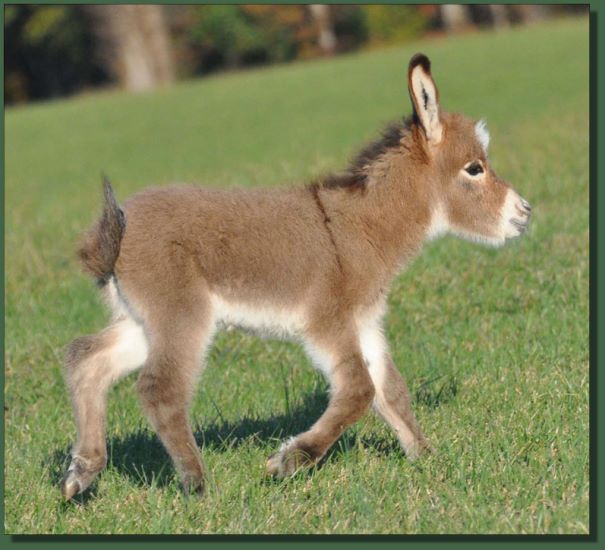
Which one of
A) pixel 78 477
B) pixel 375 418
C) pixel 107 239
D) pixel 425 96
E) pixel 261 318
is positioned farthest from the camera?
pixel 375 418

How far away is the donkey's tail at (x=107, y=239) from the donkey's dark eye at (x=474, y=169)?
216 centimetres

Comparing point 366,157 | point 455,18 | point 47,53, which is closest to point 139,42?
point 47,53

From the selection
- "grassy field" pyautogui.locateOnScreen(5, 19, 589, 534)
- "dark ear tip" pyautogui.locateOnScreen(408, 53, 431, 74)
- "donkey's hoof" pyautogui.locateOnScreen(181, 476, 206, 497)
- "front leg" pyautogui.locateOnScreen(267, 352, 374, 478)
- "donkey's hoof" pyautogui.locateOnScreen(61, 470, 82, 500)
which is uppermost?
"dark ear tip" pyautogui.locateOnScreen(408, 53, 431, 74)

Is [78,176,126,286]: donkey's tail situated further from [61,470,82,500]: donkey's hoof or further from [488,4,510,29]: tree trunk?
[488,4,510,29]: tree trunk

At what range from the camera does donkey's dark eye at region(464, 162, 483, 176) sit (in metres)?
6.82

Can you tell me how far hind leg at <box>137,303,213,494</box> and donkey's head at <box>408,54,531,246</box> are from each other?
72.5 inches

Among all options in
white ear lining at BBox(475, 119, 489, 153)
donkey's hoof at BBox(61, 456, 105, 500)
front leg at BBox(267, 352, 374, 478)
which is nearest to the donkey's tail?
donkey's hoof at BBox(61, 456, 105, 500)

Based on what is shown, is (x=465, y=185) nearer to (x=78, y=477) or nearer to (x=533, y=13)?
(x=78, y=477)

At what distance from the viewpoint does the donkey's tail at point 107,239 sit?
6.12 metres

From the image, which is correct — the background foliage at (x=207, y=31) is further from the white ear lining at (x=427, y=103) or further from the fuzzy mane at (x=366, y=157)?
the white ear lining at (x=427, y=103)

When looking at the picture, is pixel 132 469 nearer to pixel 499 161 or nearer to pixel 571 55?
pixel 499 161

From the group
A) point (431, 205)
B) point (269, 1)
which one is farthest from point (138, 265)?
point (269, 1)

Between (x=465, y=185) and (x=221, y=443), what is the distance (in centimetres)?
223

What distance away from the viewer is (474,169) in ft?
22.4
